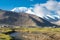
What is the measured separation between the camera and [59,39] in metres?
58.2

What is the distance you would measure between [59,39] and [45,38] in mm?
4399

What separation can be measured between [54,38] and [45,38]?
10.0ft

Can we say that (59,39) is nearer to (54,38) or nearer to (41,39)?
(54,38)

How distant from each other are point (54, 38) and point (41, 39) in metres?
4.19

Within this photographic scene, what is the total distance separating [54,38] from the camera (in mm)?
59125

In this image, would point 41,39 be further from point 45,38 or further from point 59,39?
point 59,39

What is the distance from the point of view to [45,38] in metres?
58.3

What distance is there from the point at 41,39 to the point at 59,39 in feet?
18.5

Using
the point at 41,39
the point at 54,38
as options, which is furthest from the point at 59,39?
the point at 41,39

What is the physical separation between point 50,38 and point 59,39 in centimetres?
301

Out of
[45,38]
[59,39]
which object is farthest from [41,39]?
[59,39]

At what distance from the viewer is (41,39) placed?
193 ft

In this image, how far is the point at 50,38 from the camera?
5959cm
